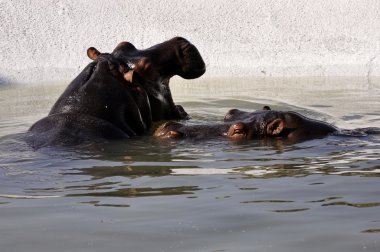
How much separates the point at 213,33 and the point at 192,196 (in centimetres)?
1077

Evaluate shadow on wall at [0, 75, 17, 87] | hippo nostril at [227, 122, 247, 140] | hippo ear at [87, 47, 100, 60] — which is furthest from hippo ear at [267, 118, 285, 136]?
shadow on wall at [0, 75, 17, 87]

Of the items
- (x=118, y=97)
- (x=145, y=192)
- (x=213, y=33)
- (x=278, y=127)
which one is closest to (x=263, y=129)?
(x=278, y=127)

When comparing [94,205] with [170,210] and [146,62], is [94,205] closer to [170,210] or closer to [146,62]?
[170,210]

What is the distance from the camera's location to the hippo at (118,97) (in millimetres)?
5168

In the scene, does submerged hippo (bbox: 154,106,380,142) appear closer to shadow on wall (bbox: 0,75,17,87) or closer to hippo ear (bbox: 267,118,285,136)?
hippo ear (bbox: 267,118,285,136)

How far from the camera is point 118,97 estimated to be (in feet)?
18.0

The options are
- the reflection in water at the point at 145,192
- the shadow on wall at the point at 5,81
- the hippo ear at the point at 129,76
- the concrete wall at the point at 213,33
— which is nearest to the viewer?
the reflection in water at the point at 145,192

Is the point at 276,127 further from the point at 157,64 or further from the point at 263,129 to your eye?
the point at 157,64

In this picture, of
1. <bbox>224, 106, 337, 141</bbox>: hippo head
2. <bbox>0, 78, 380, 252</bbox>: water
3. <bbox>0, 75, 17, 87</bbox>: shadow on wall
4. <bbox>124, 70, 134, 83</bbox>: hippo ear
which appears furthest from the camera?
<bbox>0, 75, 17, 87</bbox>: shadow on wall

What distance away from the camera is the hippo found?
5.17 m

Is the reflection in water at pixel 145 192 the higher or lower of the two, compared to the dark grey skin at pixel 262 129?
lower

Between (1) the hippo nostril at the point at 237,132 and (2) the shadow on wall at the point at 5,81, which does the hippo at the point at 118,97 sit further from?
(2) the shadow on wall at the point at 5,81

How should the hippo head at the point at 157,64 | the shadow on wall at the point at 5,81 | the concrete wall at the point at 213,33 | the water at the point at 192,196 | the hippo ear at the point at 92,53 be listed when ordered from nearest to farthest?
the water at the point at 192,196 → the hippo head at the point at 157,64 → the hippo ear at the point at 92,53 → the shadow on wall at the point at 5,81 → the concrete wall at the point at 213,33

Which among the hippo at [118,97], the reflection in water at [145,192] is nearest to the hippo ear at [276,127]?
the hippo at [118,97]
